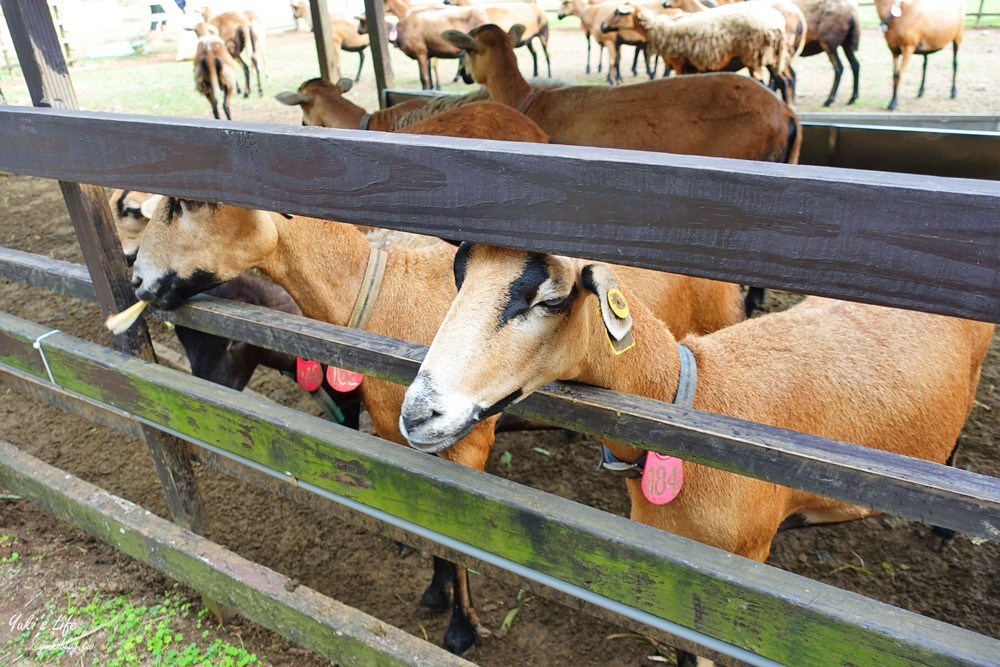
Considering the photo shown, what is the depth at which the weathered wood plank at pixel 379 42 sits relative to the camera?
321 inches

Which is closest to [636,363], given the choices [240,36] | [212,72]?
[212,72]

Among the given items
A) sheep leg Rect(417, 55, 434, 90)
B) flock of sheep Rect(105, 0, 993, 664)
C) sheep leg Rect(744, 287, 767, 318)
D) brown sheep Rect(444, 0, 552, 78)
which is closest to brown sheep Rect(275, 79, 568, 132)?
sheep leg Rect(744, 287, 767, 318)

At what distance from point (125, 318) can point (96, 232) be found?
1.04 ft

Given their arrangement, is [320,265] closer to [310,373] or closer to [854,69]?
[310,373]

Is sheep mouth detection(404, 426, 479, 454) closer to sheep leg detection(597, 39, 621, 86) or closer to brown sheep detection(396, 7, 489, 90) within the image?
brown sheep detection(396, 7, 489, 90)

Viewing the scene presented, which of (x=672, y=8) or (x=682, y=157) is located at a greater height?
(x=682, y=157)

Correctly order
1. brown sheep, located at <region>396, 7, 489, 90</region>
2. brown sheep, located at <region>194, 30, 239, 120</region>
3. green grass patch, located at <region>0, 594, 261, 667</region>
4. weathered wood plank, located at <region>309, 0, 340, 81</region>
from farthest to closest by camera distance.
Answer: brown sheep, located at <region>396, 7, 489, 90</region> < brown sheep, located at <region>194, 30, 239, 120</region> < weathered wood plank, located at <region>309, 0, 340, 81</region> < green grass patch, located at <region>0, 594, 261, 667</region>

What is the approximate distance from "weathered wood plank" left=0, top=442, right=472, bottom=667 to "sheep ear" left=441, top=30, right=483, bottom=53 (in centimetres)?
503

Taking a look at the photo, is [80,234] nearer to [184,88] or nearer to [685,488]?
[685,488]

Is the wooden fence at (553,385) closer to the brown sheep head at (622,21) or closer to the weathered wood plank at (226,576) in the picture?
the weathered wood plank at (226,576)

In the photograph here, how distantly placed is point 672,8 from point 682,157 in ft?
59.0

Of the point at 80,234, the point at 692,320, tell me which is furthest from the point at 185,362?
the point at 692,320

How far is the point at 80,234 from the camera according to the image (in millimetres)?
2559

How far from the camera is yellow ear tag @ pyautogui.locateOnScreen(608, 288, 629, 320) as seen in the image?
178 centimetres
